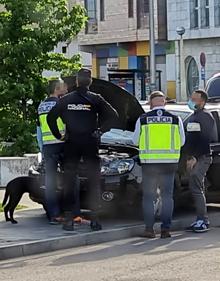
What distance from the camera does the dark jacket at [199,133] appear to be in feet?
36.4

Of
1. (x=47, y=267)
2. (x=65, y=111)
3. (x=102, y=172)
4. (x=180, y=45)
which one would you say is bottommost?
(x=47, y=267)

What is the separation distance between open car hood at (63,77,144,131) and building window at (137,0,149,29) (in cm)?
3337

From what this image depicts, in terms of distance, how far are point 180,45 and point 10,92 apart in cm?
2654

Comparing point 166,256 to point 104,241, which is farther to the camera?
point 104,241

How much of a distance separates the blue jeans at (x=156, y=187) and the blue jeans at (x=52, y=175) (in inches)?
52.5

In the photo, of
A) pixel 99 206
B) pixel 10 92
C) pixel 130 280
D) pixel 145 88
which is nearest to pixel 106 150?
pixel 99 206

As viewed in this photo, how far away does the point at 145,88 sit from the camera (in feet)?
133

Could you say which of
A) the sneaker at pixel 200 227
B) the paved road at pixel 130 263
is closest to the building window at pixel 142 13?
the sneaker at pixel 200 227

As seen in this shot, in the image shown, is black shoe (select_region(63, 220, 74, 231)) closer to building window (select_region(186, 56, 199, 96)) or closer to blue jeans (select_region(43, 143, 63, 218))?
blue jeans (select_region(43, 143, 63, 218))

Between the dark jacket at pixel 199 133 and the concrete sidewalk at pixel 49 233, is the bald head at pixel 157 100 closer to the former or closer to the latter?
the dark jacket at pixel 199 133

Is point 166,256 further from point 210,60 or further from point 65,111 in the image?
point 210,60

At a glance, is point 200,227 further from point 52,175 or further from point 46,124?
point 46,124

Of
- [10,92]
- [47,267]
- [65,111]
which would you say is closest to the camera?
[47,267]

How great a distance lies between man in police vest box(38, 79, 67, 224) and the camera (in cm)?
1148
